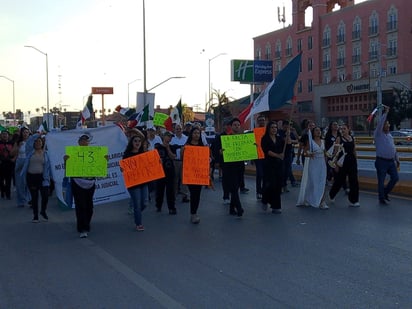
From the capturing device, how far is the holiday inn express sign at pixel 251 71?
22797 millimetres

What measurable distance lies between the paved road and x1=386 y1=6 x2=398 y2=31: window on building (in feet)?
196

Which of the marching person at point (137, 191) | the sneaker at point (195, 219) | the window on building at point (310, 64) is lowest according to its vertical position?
the sneaker at point (195, 219)

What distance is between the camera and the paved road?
5.50 meters

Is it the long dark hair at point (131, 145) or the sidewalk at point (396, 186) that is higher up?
the long dark hair at point (131, 145)

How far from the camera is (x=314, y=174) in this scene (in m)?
11.3

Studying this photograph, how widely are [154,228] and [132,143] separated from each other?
1.50 m

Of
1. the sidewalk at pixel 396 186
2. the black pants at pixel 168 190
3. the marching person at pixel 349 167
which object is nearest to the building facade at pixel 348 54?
the sidewalk at pixel 396 186

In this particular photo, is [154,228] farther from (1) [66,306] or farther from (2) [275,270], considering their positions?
(1) [66,306]

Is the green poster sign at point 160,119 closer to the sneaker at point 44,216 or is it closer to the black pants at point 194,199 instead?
the sneaker at point 44,216

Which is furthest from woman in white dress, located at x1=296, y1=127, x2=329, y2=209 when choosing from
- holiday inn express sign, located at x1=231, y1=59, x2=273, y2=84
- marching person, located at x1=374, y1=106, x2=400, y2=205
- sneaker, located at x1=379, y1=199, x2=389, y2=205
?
holiday inn express sign, located at x1=231, y1=59, x2=273, y2=84

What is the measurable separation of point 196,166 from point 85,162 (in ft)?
6.77

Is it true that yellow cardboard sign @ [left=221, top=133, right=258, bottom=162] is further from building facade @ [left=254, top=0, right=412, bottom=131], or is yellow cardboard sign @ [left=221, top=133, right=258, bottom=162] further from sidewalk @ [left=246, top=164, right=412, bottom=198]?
building facade @ [left=254, top=0, right=412, bottom=131]

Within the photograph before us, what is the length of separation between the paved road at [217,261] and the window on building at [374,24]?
203 ft

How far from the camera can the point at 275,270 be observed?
21.2 ft
